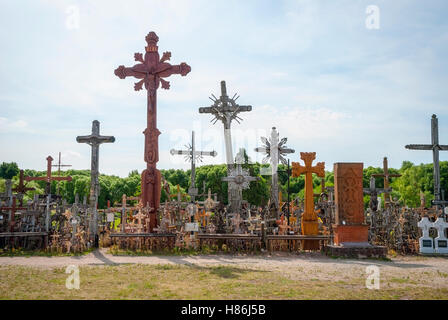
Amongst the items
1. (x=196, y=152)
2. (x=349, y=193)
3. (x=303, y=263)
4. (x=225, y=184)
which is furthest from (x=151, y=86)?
(x=225, y=184)

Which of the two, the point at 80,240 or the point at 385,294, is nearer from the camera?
the point at 385,294

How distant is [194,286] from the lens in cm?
767

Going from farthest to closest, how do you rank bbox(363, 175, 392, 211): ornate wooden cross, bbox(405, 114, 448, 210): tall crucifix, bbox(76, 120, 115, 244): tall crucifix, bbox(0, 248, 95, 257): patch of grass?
bbox(405, 114, 448, 210): tall crucifix
bbox(363, 175, 392, 211): ornate wooden cross
bbox(76, 120, 115, 244): tall crucifix
bbox(0, 248, 95, 257): patch of grass

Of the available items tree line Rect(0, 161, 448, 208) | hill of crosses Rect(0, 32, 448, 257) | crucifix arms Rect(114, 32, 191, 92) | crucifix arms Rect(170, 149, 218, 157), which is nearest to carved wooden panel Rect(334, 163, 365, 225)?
hill of crosses Rect(0, 32, 448, 257)

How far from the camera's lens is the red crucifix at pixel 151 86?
17.1 m

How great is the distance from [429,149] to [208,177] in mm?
36050

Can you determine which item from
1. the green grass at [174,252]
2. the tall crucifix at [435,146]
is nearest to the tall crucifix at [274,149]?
the tall crucifix at [435,146]

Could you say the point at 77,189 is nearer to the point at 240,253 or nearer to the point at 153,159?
the point at 153,159

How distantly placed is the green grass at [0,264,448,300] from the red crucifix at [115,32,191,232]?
738 cm

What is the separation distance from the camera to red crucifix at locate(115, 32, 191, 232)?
56.2 ft

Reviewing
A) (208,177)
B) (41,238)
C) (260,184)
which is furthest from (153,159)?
(208,177)

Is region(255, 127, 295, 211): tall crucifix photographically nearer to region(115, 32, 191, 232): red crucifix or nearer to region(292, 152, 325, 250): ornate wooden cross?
region(292, 152, 325, 250): ornate wooden cross

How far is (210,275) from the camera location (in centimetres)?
904

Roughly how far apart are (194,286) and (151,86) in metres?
12.0
